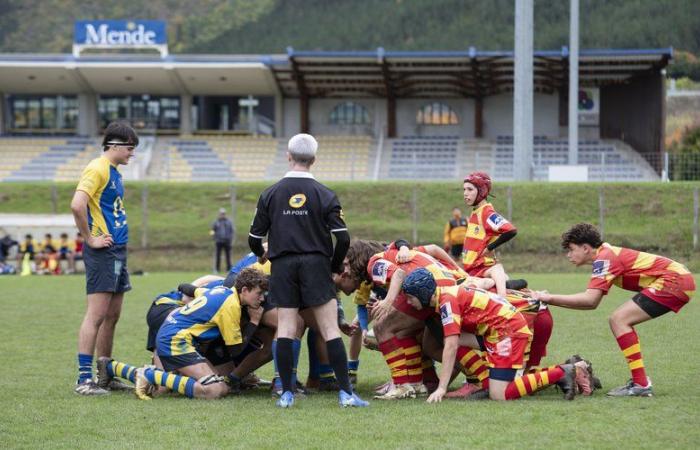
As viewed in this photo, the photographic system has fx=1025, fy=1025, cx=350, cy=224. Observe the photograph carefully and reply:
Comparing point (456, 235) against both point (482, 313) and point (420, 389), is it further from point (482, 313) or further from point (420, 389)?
point (482, 313)

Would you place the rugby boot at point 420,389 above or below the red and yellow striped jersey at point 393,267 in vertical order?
→ below

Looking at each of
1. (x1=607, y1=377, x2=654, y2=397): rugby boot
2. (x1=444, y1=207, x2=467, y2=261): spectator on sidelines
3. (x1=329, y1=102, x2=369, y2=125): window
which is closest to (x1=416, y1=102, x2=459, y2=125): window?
(x1=329, y1=102, x2=369, y2=125): window

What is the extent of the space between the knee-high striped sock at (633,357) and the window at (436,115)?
1532 inches

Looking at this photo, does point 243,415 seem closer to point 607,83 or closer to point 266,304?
point 266,304

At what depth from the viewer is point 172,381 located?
792cm

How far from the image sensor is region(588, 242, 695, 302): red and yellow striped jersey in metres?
7.78

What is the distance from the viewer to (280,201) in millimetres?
7461

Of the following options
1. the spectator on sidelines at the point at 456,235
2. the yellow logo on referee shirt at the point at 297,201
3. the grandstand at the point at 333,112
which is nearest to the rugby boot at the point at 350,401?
the yellow logo on referee shirt at the point at 297,201

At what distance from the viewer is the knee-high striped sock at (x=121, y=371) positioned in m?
8.16

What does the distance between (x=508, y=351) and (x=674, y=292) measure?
1380 mm

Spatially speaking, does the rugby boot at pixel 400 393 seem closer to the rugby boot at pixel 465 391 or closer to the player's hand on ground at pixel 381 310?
the rugby boot at pixel 465 391

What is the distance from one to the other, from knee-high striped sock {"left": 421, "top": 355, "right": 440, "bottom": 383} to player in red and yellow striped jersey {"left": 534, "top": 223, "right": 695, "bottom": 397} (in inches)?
41.9

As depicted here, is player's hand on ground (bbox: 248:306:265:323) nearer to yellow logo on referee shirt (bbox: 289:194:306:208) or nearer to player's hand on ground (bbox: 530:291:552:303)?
yellow logo on referee shirt (bbox: 289:194:306:208)

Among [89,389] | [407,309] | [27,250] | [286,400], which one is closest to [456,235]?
[27,250]
